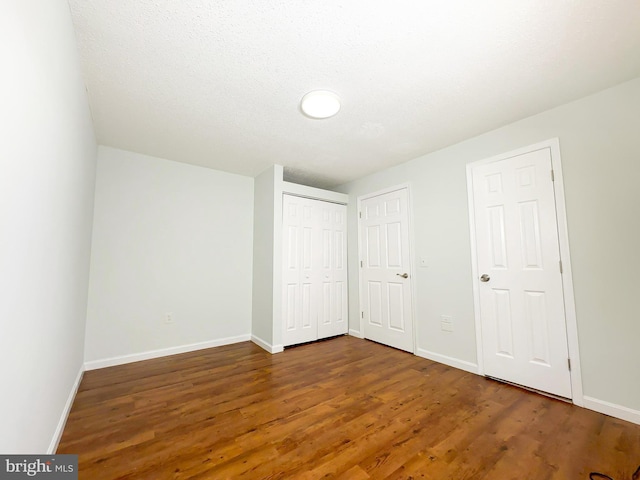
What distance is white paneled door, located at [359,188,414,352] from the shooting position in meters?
3.39

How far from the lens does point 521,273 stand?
2410mm

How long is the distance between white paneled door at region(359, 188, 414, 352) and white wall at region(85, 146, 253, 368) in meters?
1.79

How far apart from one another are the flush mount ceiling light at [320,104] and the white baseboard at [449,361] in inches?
112

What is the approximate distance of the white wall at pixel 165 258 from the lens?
114 inches

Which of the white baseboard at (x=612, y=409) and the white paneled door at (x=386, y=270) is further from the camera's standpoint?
the white paneled door at (x=386, y=270)

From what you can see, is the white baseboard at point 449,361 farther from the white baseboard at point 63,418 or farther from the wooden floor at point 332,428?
the white baseboard at point 63,418

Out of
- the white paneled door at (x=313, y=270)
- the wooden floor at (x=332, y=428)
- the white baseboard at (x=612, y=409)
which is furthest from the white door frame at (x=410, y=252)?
the white baseboard at (x=612, y=409)

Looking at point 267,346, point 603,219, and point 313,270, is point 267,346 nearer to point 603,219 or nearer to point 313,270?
point 313,270

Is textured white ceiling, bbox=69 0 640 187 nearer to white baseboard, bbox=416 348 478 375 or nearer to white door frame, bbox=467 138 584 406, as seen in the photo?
white door frame, bbox=467 138 584 406

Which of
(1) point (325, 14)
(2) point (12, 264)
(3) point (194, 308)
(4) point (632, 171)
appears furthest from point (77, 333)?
(4) point (632, 171)

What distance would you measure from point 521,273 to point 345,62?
7.83 ft

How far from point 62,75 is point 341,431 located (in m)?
2.67

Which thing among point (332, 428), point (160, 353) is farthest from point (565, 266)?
point (160, 353)

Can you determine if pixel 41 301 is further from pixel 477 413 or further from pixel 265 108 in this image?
pixel 477 413
